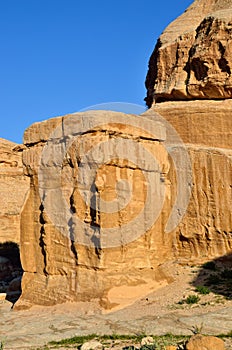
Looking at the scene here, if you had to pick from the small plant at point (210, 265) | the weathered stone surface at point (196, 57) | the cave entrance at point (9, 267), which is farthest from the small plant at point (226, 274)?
the cave entrance at point (9, 267)

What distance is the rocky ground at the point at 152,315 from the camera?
27.7ft

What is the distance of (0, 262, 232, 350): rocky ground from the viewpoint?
27.7 ft

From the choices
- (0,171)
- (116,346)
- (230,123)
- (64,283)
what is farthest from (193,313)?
(0,171)

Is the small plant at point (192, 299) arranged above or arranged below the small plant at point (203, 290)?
below

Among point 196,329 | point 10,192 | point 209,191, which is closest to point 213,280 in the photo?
point 209,191

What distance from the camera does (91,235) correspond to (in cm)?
1116

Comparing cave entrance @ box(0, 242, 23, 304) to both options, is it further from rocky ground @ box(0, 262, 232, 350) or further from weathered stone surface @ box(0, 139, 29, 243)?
rocky ground @ box(0, 262, 232, 350)

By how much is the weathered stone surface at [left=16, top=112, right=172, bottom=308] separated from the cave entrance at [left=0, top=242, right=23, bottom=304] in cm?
427

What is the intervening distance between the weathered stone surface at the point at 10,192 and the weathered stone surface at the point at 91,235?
9867 millimetres

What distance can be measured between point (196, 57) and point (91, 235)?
7.16 m

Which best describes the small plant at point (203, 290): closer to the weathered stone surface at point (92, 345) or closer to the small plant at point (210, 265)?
the small plant at point (210, 265)

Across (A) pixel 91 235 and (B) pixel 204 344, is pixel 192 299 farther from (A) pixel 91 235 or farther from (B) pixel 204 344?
(B) pixel 204 344

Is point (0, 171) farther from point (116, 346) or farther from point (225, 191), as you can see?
point (116, 346)

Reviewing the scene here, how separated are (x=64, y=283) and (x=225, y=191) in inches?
195
